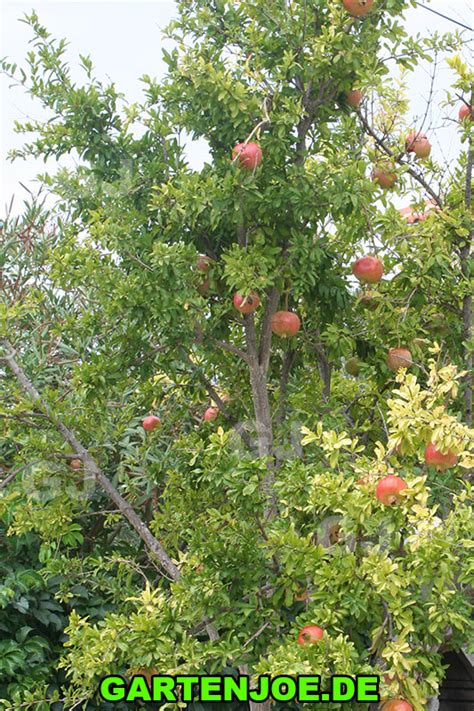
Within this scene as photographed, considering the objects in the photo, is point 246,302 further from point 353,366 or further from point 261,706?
point 261,706

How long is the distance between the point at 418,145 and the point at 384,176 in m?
0.30

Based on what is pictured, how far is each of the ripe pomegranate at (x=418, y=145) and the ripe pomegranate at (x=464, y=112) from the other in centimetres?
18

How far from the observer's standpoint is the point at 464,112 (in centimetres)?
400

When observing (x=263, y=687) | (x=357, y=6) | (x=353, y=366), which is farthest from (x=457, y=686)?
(x=357, y=6)

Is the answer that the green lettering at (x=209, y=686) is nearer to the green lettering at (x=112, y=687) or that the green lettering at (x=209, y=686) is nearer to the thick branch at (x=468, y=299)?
the green lettering at (x=112, y=687)

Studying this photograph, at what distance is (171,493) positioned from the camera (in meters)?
4.23

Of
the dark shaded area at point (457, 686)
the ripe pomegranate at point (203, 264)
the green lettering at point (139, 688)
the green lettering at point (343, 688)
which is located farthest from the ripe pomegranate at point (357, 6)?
the dark shaded area at point (457, 686)

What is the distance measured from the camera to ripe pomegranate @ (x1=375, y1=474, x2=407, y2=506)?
287 centimetres

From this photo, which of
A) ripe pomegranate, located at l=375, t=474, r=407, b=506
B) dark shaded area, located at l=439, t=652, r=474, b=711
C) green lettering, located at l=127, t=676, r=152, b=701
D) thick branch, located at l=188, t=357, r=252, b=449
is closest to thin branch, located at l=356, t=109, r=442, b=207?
thick branch, located at l=188, t=357, r=252, b=449

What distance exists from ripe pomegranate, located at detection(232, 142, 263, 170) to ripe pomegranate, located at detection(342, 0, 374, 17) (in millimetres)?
678

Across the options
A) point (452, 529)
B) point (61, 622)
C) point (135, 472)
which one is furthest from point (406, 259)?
point (61, 622)

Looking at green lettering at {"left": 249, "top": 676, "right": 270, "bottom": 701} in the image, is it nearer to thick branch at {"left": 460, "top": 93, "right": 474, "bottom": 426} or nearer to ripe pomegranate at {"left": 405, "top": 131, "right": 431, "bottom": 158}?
thick branch at {"left": 460, "top": 93, "right": 474, "bottom": 426}

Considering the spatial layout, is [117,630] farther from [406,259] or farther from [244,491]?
[406,259]

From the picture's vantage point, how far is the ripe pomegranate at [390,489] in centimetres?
287
